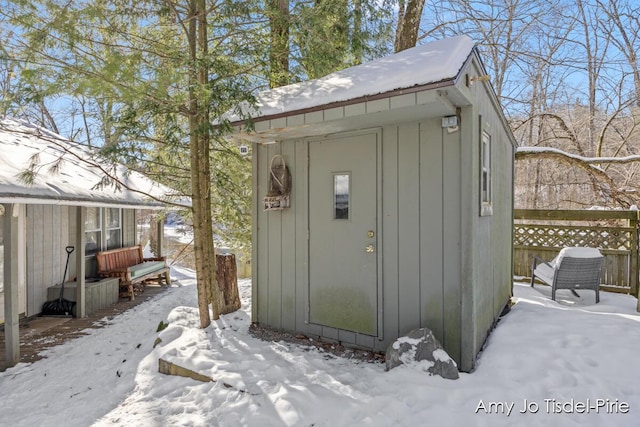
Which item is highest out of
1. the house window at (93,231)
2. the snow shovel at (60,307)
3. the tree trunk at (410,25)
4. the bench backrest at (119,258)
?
the tree trunk at (410,25)

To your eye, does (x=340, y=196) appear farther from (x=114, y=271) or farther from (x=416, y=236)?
(x=114, y=271)

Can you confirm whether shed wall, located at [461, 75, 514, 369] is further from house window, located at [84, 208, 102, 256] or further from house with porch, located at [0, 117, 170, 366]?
house window, located at [84, 208, 102, 256]

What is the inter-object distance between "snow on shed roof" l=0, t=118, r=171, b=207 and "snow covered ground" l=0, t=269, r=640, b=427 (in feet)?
6.43

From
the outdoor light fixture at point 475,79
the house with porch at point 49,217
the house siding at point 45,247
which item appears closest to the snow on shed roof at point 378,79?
the outdoor light fixture at point 475,79

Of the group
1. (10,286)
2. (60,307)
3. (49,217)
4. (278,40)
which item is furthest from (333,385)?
(49,217)

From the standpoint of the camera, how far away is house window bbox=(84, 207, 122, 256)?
305 inches

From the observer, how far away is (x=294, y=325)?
164 inches

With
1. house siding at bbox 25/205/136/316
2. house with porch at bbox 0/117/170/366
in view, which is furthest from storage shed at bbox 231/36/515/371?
house siding at bbox 25/205/136/316

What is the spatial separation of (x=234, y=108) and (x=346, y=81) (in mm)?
1269

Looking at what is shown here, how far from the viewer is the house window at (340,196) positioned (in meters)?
3.84

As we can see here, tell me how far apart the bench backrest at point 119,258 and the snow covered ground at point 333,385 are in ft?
11.8

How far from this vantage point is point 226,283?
5.22 meters

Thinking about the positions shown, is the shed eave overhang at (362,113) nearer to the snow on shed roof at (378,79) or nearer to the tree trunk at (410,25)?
the snow on shed roof at (378,79)

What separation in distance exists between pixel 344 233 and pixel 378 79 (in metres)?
1.54
